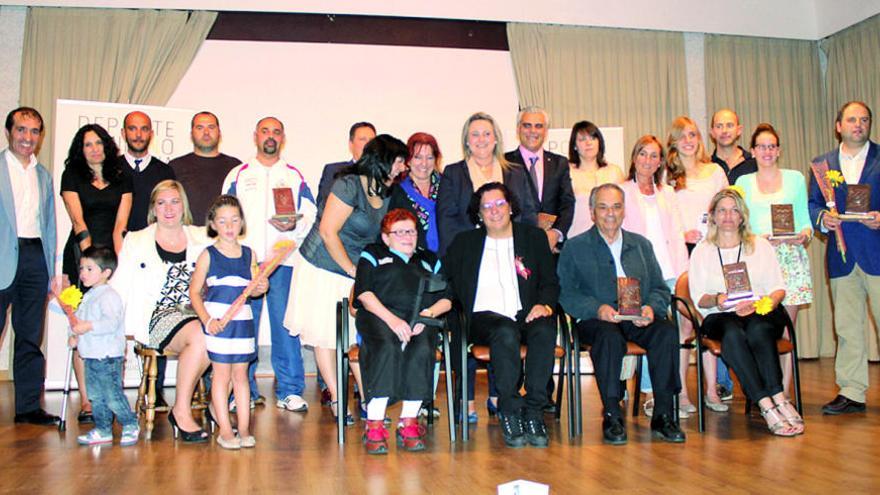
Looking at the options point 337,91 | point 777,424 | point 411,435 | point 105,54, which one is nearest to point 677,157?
point 777,424

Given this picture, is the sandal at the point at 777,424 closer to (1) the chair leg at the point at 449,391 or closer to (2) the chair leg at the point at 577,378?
(2) the chair leg at the point at 577,378

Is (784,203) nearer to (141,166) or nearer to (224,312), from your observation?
(224,312)

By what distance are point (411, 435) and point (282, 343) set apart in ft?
5.34

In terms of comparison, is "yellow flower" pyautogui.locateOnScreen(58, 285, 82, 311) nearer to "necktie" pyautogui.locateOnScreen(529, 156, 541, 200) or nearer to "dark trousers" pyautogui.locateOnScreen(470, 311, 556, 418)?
"dark trousers" pyautogui.locateOnScreen(470, 311, 556, 418)

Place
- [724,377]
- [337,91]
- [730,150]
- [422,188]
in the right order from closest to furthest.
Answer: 1. [422,188]
2. [724,377]
3. [730,150]
4. [337,91]

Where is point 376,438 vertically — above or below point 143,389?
below

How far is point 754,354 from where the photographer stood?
4.29 m

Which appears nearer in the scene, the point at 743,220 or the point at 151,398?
the point at 151,398

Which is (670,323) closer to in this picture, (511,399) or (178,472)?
(511,399)

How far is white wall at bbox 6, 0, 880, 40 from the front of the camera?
706 cm

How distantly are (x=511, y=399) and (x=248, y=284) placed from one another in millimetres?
1355

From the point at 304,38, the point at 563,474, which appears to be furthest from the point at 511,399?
the point at 304,38

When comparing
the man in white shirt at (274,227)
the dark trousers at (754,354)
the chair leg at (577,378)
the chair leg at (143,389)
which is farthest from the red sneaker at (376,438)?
the dark trousers at (754,354)

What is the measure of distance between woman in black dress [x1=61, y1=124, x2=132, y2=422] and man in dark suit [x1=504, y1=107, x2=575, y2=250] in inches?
90.3
